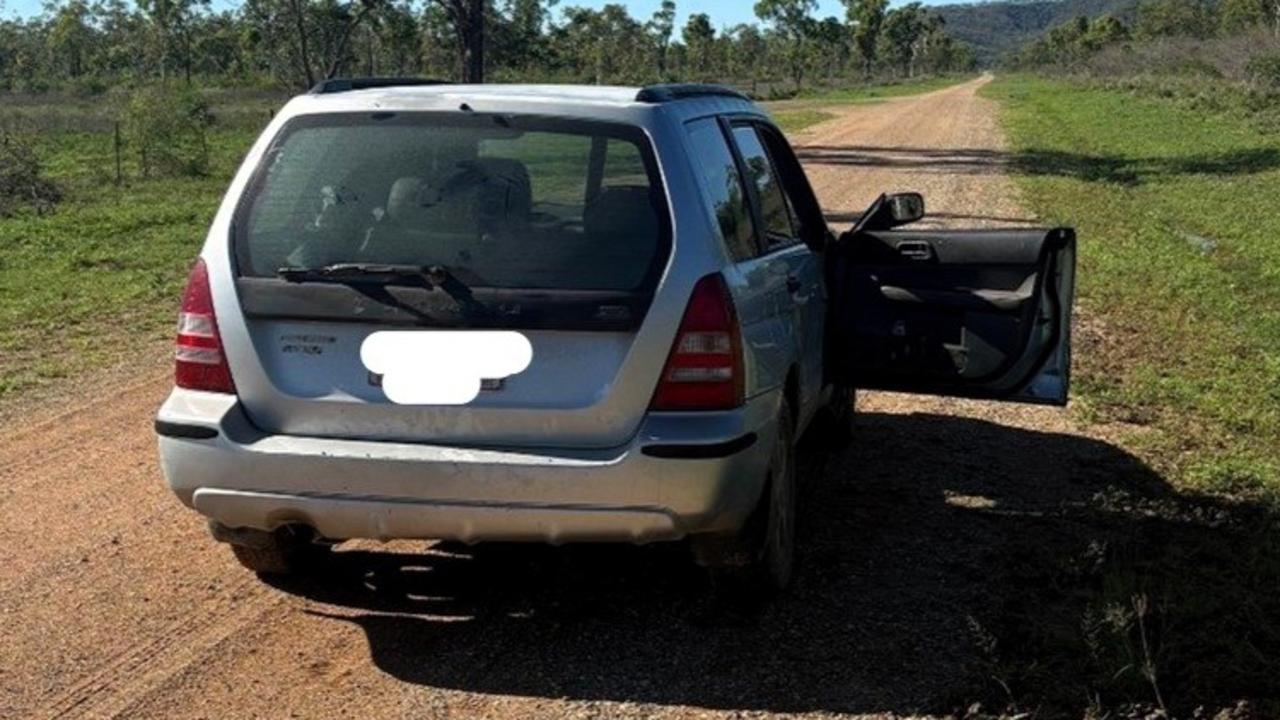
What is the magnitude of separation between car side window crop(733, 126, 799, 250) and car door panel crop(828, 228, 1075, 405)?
1.00ft

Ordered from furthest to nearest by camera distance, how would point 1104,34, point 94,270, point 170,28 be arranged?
point 1104,34 < point 170,28 < point 94,270

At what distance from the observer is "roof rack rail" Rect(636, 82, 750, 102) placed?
4.19 metres

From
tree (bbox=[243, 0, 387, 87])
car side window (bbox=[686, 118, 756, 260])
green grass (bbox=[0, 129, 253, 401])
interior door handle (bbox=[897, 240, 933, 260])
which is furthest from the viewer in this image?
tree (bbox=[243, 0, 387, 87])

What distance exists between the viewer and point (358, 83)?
461cm

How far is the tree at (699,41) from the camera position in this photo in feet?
301

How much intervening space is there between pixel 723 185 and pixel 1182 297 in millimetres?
6951

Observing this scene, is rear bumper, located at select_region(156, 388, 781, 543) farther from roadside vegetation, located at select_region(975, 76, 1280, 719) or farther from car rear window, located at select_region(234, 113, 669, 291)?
roadside vegetation, located at select_region(975, 76, 1280, 719)

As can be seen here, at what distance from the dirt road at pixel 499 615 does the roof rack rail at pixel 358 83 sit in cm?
160

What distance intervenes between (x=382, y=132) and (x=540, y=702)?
169 centimetres

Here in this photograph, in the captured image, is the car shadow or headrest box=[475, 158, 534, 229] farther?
headrest box=[475, 158, 534, 229]

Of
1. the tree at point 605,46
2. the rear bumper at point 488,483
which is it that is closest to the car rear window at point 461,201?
the rear bumper at point 488,483

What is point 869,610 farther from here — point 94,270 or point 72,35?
point 72,35

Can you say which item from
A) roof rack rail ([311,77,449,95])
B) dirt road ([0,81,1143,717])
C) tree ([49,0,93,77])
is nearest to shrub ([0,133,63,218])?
dirt road ([0,81,1143,717])

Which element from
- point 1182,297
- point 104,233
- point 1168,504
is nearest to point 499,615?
point 1168,504
